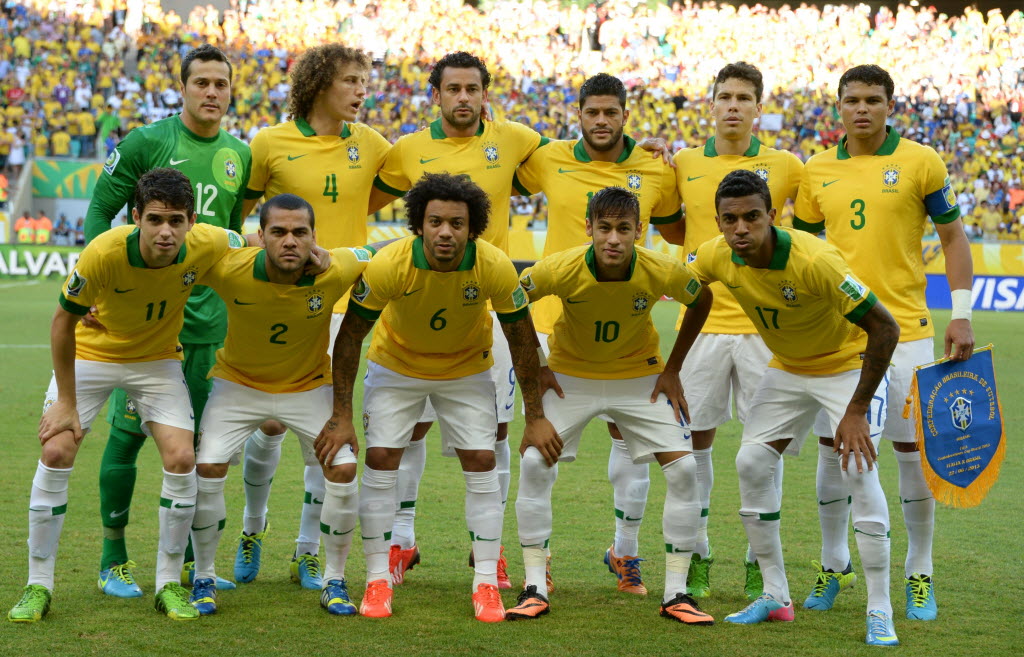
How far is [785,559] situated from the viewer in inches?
227

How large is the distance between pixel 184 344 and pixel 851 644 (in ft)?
10.9

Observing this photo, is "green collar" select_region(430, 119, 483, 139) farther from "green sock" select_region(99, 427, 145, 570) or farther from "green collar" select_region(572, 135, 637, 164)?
"green sock" select_region(99, 427, 145, 570)

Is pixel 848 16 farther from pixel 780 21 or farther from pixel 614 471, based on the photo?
pixel 614 471

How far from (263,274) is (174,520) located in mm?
1120

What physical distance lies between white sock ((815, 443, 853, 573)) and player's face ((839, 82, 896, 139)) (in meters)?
1.52

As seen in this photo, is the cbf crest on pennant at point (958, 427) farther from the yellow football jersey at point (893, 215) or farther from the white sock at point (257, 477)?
the white sock at point (257, 477)

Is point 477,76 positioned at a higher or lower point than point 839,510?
higher

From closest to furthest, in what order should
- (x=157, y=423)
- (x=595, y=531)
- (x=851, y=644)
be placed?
(x=851, y=644)
(x=157, y=423)
(x=595, y=531)

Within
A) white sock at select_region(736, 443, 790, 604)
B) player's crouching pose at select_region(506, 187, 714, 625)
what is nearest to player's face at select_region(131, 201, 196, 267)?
player's crouching pose at select_region(506, 187, 714, 625)

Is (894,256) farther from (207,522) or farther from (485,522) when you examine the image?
(207,522)

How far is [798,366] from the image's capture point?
4859 mm

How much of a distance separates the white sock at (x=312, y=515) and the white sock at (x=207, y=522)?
22.5 inches

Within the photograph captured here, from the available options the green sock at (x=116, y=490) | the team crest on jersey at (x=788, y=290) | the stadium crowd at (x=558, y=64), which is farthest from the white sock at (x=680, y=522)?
the stadium crowd at (x=558, y=64)

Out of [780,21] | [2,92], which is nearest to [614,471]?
[2,92]
